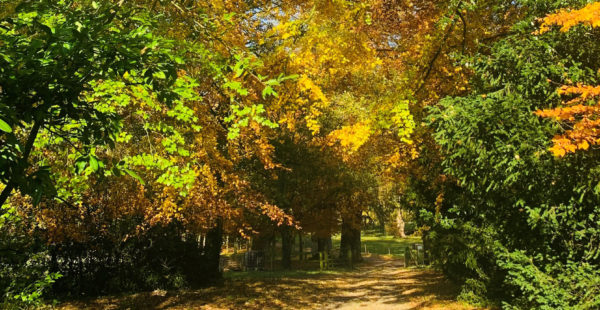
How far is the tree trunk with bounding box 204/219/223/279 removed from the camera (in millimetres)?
15797

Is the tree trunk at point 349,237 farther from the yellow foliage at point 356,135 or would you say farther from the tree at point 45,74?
the tree at point 45,74

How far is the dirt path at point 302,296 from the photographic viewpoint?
12.4 m

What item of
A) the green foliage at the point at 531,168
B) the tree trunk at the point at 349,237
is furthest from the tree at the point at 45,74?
the tree trunk at the point at 349,237

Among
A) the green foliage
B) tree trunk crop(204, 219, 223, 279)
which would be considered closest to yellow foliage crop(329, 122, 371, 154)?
the green foliage

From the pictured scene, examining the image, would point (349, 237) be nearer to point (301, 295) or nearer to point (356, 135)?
point (301, 295)

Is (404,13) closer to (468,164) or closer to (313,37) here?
(313,37)

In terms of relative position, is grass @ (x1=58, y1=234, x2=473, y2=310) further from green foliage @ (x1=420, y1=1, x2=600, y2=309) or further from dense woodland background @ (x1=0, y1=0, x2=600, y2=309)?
green foliage @ (x1=420, y1=1, x2=600, y2=309)

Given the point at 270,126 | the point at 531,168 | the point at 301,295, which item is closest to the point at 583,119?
the point at 531,168

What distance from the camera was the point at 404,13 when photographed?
1556cm

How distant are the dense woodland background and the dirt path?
41.9 inches

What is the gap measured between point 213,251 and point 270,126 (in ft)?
38.5

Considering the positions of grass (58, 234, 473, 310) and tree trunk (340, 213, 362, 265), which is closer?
grass (58, 234, 473, 310)

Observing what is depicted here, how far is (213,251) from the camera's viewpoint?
652 inches

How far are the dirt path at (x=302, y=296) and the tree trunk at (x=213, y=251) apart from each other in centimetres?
66
